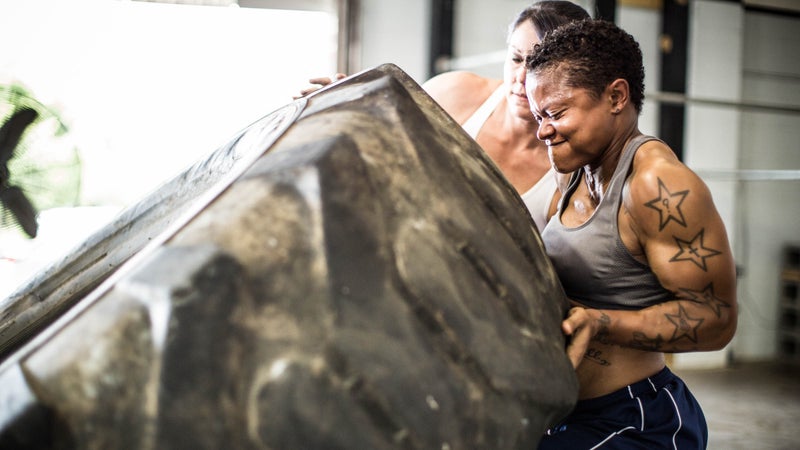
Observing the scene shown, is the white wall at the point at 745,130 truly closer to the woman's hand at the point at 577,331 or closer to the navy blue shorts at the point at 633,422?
the navy blue shorts at the point at 633,422

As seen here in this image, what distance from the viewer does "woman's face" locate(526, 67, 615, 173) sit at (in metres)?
1.25

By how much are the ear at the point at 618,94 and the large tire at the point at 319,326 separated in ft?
1.43

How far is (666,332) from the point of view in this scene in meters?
1.17

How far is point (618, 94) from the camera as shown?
4.20 ft

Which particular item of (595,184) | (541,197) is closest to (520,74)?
(541,197)

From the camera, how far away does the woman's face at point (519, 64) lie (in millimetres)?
1739

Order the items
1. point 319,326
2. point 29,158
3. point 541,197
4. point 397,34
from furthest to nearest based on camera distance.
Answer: point 397,34 → point 29,158 → point 541,197 → point 319,326

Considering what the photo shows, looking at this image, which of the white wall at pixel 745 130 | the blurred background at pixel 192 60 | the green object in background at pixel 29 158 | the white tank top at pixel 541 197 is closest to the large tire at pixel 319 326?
the white tank top at pixel 541 197

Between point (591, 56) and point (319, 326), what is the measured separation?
76 centimetres

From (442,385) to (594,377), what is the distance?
0.64 m

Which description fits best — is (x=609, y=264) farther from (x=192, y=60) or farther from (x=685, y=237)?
(x=192, y=60)

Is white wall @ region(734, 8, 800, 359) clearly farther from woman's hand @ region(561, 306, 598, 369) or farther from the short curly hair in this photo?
woman's hand @ region(561, 306, 598, 369)

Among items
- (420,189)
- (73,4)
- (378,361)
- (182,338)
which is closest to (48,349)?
(182,338)

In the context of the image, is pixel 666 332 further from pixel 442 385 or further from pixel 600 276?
pixel 442 385
